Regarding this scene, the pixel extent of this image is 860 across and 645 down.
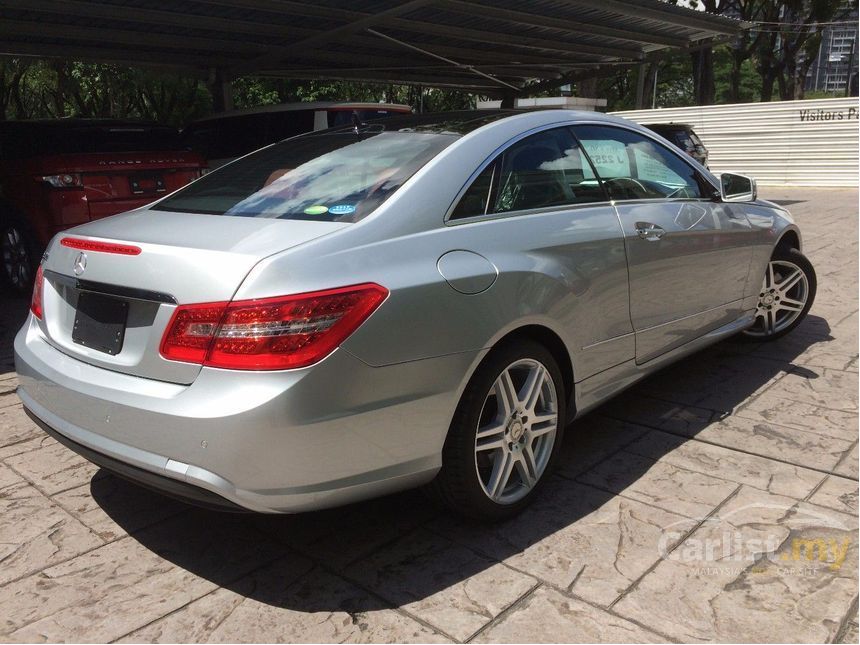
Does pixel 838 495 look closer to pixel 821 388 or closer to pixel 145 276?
pixel 821 388

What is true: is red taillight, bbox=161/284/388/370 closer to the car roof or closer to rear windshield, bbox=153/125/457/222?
rear windshield, bbox=153/125/457/222

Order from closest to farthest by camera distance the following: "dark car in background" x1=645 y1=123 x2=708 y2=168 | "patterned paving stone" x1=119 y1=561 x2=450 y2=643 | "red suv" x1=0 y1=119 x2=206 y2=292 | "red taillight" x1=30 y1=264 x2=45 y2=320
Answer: "patterned paving stone" x1=119 y1=561 x2=450 y2=643 < "red taillight" x1=30 y1=264 x2=45 y2=320 < "red suv" x1=0 y1=119 x2=206 y2=292 < "dark car in background" x1=645 y1=123 x2=708 y2=168

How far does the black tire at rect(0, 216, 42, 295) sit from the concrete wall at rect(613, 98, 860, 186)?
56.2 feet

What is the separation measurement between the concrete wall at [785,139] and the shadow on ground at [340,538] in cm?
1871

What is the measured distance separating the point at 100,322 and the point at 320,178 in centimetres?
97

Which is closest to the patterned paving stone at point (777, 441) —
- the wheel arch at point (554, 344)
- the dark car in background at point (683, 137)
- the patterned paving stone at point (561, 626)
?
the wheel arch at point (554, 344)

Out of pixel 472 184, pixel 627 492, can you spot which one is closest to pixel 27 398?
pixel 472 184

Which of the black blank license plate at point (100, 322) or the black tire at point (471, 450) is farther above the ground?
the black blank license plate at point (100, 322)

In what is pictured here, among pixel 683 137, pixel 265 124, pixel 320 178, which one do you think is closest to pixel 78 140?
pixel 265 124

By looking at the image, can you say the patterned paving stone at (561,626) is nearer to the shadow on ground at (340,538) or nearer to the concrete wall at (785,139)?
the shadow on ground at (340,538)

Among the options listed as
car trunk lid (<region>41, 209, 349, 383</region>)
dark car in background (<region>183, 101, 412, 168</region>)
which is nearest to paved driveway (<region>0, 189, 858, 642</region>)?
car trunk lid (<region>41, 209, 349, 383</region>)

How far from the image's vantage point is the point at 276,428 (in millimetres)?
2221

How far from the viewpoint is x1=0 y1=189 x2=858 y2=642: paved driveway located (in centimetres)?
240

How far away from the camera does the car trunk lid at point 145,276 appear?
2346 mm
